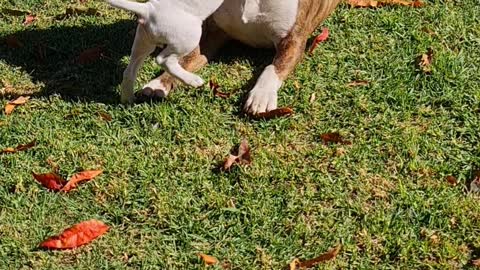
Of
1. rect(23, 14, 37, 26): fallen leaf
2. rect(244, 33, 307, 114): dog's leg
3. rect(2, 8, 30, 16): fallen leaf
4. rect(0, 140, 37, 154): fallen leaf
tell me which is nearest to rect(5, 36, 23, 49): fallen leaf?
rect(23, 14, 37, 26): fallen leaf

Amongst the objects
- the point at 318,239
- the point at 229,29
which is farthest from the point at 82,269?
the point at 229,29

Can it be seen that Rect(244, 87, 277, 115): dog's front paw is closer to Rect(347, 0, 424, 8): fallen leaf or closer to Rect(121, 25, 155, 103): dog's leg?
Rect(121, 25, 155, 103): dog's leg

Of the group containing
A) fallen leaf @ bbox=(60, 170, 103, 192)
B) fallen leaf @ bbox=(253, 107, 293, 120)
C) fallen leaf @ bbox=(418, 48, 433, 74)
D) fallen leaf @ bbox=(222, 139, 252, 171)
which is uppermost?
fallen leaf @ bbox=(418, 48, 433, 74)

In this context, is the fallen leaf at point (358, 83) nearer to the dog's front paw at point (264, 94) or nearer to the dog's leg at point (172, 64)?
the dog's front paw at point (264, 94)

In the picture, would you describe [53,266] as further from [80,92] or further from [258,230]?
[80,92]

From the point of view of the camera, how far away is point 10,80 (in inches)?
193

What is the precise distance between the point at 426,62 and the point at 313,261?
189 cm

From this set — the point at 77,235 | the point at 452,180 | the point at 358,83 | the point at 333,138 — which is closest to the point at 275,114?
the point at 333,138

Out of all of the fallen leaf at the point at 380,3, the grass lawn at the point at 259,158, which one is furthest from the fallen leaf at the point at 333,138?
the fallen leaf at the point at 380,3

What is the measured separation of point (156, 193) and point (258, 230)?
518 millimetres

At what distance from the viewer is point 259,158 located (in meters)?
4.08

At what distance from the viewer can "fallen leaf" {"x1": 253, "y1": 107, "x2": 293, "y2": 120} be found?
14.5 ft

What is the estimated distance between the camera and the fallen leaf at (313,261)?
342 cm

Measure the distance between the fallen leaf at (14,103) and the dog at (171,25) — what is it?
0.76 metres
